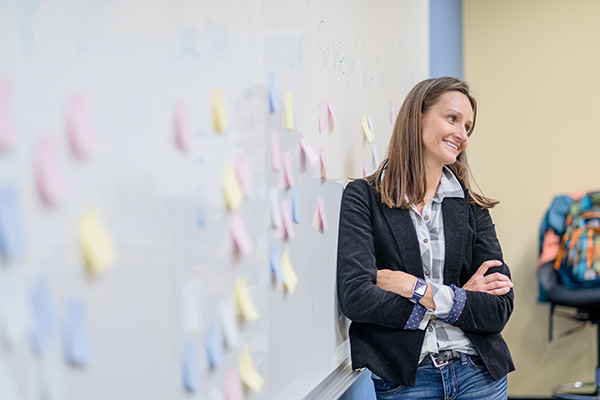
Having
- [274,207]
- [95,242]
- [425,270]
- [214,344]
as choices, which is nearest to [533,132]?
[425,270]

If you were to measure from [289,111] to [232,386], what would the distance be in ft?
1.78

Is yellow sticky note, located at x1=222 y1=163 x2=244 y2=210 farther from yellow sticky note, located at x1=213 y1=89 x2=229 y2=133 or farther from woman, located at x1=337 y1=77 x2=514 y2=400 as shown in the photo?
woman, located at x1=337 y1=77 x2=514 y2=400

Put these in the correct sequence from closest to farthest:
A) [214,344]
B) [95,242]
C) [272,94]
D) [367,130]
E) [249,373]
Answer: [95,242] < [214,344] < [249,373] < [272,94] < [367,130]

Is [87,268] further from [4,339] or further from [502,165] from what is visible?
[502,165]

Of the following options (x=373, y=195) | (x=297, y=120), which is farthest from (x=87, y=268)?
(x=373, y=195)

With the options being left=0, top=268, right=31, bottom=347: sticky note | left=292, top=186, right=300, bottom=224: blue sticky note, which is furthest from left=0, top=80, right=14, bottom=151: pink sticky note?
left=292, top=186, right=300, bottom=224: blue sticky note

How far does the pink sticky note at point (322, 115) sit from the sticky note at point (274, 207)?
1.05ft

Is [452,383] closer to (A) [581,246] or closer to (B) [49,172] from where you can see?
(B) [49,172]

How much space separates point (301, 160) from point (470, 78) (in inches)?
107

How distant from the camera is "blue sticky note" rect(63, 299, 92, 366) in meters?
0.72

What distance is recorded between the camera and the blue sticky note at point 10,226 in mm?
644

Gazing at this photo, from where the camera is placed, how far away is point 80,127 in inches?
29.0

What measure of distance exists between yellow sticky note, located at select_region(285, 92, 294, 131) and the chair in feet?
7.95

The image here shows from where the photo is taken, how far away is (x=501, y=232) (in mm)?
3828
